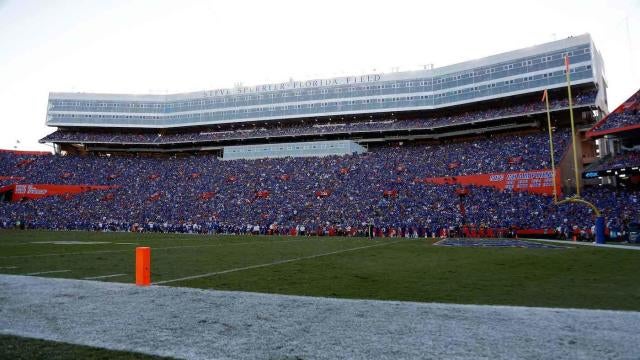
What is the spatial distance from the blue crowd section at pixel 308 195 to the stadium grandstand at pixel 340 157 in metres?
0.18

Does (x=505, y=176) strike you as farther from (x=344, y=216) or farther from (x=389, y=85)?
(x=389, y=85)

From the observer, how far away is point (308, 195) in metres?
43.5

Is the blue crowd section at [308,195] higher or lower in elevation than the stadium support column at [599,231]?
higher

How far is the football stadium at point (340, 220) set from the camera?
519 cm

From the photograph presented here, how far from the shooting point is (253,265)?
13164 millimetres

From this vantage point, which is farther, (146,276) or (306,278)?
(306,278)

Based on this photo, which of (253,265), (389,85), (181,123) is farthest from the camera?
(181,123)

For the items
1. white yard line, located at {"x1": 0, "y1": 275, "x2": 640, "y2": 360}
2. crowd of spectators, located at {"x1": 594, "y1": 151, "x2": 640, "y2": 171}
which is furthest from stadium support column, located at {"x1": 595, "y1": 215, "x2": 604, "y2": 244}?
white yard line, located at {"x1": 0, "y1": 275, "x2": 640, "y2": 360}

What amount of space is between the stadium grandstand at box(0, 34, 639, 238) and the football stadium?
261mm

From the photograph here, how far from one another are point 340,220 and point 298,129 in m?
28.8

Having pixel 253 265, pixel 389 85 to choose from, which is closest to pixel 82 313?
pixel 253 265

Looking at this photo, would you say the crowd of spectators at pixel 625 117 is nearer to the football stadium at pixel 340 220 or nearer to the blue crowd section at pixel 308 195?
the football stadium at pixel 340 220

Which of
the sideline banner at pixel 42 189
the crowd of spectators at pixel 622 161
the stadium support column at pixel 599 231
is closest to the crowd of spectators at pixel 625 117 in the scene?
the crowd of spectators at pixel 622 161

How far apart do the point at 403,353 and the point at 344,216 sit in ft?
109
